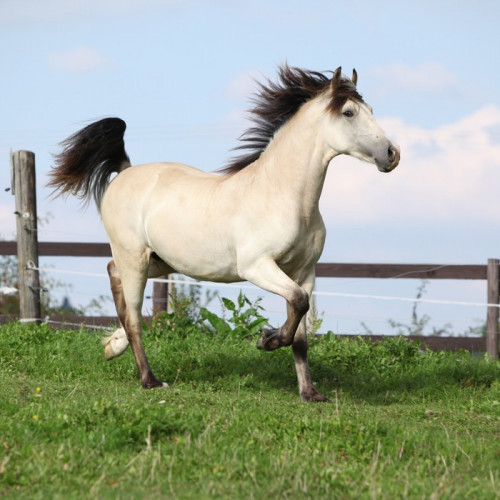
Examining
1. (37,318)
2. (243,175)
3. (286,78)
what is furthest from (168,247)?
(37,318)

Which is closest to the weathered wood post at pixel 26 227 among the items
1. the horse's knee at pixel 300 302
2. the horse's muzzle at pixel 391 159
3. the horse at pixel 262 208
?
the horse at pixel 262 208

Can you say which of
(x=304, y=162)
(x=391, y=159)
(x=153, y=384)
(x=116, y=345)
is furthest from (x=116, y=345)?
(x=391, y=159)

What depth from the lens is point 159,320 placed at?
10242 millimetres

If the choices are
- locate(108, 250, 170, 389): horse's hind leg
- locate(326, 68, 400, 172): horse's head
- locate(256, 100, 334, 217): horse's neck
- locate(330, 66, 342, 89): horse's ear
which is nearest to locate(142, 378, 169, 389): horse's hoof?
locate(108, 250, 170, 389): horse's hind leg

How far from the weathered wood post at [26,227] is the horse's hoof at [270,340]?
5401 mm

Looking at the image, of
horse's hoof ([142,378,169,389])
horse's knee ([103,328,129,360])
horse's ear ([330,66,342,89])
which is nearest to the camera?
horse's ear ([330,66,342,89])

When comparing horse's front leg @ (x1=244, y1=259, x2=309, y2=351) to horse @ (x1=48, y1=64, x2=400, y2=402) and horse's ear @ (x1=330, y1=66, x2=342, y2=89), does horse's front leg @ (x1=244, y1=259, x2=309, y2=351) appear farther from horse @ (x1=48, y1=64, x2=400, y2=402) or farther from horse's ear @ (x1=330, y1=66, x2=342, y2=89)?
horse's ear @ (x1=330, y1=66, x2=342, y2=89)

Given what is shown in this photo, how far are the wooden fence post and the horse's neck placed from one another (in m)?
5.79

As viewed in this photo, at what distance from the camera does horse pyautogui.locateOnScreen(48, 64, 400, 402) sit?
6730mm

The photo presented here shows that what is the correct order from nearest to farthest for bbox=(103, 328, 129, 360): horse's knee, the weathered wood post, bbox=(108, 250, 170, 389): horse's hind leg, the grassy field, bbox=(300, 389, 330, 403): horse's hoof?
1. the grassy field
2. bbox=(300, 389, 330, 403): horse's hoof
3. bbox=(108, 250, 170, 389): horse's hind leg
4. bbox=(103, 328, 129, 360): horse's knee
5. the weathered wood post

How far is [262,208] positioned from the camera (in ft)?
22.5

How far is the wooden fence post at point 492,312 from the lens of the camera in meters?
11.7

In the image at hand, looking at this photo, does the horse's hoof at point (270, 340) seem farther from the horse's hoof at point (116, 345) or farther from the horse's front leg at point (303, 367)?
the horse's hoof at point (116, 345)

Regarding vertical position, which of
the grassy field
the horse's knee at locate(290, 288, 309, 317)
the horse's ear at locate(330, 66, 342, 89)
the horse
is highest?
the horse's ear at locate(330, 66, 342, 89)
